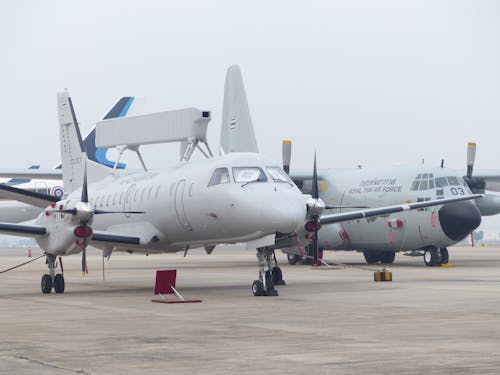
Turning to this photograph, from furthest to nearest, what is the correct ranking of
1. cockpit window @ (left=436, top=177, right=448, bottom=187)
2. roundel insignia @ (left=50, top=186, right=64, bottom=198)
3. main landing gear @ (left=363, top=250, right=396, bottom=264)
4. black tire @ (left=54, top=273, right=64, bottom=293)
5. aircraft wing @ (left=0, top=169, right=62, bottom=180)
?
roundel insignia @ (left=50, top=186, right=64, bottom=198) → aircraft wing @ (left=0, top=169, right=62, bottom=180) → main landing gear @ (left=363, top=250, right=396, bottom=264) → cockpit window @ (left=436, top=177, right=448, bottom=187) → black tire @ (left=54, top=273, right=64, bottom=293)

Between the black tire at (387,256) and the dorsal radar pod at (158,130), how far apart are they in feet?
40.3

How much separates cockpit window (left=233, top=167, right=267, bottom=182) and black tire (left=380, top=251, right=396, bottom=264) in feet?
57.7

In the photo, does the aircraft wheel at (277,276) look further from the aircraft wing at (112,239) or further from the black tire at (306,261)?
the black tire at (306,261)

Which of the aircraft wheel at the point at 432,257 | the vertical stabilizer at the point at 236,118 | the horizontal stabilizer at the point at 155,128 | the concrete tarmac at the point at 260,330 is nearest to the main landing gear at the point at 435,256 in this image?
the aircraft wheel at the point at 432,257

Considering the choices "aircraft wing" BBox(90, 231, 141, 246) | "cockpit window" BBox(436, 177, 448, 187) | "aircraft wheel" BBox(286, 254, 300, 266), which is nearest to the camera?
"aircraft wing" BBox(90, 231, 141, 246)

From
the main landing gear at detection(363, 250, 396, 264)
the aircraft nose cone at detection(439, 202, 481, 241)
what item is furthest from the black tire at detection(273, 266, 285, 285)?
the main landing gear at detection(363, 250, 396, 264)

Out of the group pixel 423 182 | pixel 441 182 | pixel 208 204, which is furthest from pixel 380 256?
pixel 208 204

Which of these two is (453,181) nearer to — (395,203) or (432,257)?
(395,203)

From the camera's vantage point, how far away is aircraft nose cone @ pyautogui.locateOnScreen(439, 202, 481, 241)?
105ft

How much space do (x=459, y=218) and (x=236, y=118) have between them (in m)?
12.7

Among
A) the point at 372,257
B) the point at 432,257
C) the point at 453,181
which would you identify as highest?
the point at 453,181

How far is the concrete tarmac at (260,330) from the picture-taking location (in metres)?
10.1

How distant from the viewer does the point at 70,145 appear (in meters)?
29.0

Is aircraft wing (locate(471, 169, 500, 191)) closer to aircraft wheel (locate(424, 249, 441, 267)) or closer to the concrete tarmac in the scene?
aircraft wheel (locate(424, 249, 441, 267))
